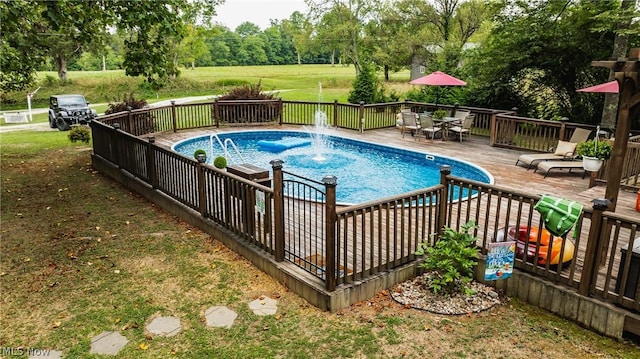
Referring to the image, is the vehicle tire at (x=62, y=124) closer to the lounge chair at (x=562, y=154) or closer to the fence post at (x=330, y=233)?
the lounge chair at (x=562, y=154)

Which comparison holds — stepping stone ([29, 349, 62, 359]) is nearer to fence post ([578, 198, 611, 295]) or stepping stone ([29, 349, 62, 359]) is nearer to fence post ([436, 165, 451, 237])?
fence post ([436, 165, 451, 237])

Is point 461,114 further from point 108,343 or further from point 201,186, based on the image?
point 108,343

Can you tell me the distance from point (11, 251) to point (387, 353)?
5003mm

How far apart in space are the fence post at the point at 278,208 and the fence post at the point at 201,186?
1723 mm

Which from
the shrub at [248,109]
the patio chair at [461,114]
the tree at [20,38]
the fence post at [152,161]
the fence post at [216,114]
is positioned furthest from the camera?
the shrub at [248,109]

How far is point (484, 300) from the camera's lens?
4.54 metres

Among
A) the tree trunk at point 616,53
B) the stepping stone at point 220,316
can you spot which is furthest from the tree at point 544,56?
the stepping stone at point 220,316

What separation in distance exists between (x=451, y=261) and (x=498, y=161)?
20.9 ft

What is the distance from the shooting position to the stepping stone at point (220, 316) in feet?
13.4

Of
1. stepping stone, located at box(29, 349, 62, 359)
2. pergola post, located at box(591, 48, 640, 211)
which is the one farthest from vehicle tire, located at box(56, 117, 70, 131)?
pergola post, located at box(591, 48, 640, 211)

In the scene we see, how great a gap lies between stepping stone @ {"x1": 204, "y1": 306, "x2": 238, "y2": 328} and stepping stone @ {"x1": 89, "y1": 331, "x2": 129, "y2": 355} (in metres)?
0.73

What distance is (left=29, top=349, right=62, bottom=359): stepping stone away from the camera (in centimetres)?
363

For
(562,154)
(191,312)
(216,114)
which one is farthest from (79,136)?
(562,154)

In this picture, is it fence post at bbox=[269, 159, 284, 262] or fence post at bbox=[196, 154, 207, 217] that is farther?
fence post at bbox=[196, 154, 207, 217]
